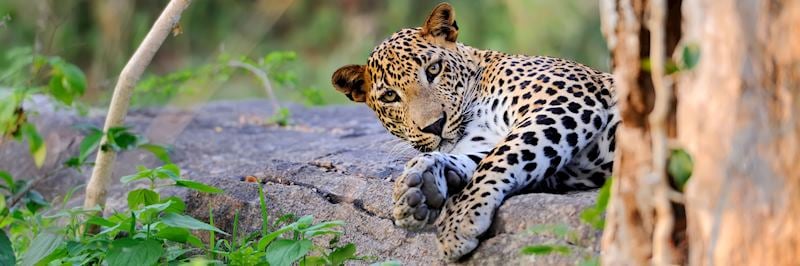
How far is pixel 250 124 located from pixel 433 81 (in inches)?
142

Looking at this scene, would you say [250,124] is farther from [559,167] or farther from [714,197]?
[714,197]

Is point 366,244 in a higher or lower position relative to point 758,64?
lower

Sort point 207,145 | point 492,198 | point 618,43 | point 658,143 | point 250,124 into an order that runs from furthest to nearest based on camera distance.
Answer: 1. point 250,124
2. point 207,145
3. point 492,198
4. point 618,43
5. point 658,143

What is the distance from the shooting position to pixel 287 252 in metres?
4.45

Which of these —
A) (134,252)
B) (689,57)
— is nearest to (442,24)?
(134,252)

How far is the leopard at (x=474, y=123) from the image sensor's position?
445 cm

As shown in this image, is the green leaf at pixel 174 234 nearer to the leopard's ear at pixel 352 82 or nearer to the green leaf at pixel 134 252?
the green leaf at pixel 134 252

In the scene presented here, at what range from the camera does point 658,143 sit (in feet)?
9.69

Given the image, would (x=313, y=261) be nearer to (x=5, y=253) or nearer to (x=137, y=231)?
(x=137, y=231)

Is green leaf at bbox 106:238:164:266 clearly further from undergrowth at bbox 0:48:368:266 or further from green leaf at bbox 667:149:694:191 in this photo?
green leaf at bbox 667:149:694:191

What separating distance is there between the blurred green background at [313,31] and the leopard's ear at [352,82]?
651cm

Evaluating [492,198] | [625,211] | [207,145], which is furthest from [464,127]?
[207,145]

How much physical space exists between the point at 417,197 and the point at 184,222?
1020 mm

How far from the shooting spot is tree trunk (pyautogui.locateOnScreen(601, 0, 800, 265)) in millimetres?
2959
